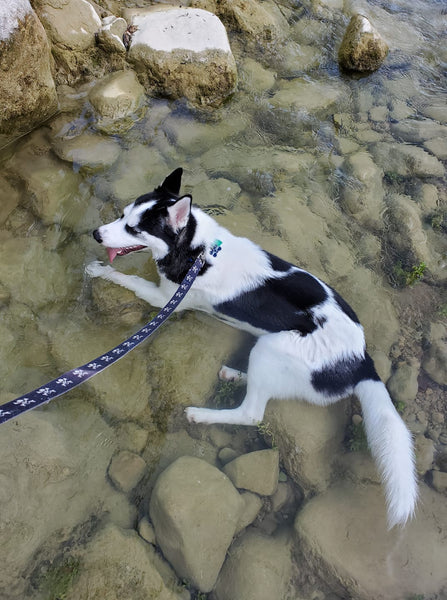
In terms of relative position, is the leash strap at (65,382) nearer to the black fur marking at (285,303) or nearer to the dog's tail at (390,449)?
the black fur marking at (285,303)

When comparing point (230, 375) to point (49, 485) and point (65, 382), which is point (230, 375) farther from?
point (65, 382)

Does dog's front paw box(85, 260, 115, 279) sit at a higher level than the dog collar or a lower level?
lower

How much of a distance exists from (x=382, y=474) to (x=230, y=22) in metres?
6.07

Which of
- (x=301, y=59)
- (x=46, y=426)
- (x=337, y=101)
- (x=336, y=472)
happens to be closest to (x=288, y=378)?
(x=336, y=472)

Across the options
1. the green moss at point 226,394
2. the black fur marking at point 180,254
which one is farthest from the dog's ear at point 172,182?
the green moss at point 226,394

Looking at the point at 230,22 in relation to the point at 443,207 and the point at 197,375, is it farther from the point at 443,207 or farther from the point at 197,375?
the point at 197,375

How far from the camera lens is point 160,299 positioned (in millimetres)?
3426

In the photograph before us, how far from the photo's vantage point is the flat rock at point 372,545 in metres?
2.62

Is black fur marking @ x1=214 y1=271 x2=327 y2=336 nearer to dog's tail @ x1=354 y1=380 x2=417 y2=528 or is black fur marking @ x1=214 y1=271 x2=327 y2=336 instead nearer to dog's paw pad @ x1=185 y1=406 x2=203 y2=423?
dog's tail @ x1=354 y1=380 x2=417 y2=528

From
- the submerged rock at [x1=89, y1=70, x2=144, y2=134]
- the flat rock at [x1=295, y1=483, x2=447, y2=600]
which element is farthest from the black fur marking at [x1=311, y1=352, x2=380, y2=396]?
the submerged rock at [x1=89, y1=70, x2=144, y2=134]

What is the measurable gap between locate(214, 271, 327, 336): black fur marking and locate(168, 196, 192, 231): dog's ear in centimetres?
74

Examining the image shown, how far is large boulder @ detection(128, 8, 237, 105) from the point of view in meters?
4.66

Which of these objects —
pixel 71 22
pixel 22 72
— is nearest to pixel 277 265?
pixel 22 72

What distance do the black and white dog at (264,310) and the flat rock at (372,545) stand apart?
0.54m
